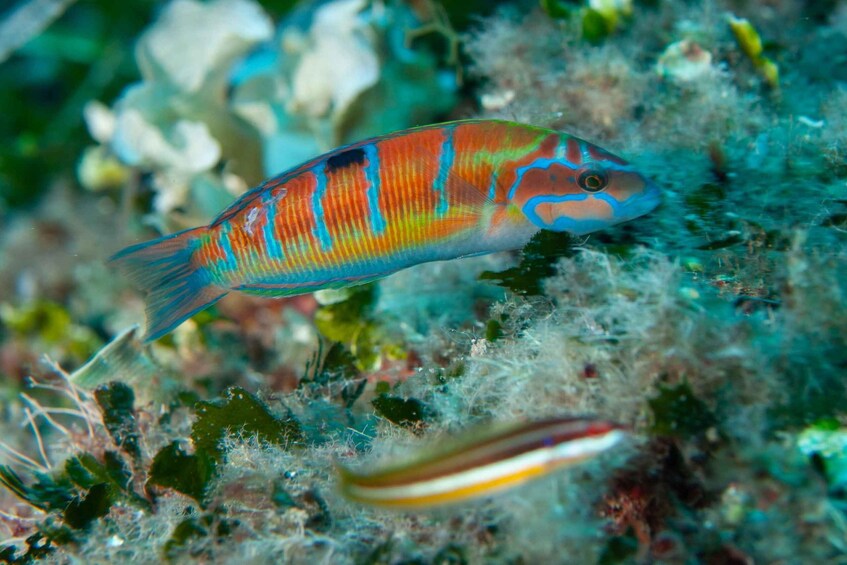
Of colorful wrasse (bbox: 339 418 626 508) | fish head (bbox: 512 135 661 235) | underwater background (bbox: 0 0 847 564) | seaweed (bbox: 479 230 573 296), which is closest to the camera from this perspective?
colorful wrasse (bbox: 339 418 626 508)

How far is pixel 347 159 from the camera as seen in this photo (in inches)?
93.7

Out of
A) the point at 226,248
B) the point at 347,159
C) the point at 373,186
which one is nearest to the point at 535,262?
the point at 373,186

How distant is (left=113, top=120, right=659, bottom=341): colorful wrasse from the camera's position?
2314 millimetres

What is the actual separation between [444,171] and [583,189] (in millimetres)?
558

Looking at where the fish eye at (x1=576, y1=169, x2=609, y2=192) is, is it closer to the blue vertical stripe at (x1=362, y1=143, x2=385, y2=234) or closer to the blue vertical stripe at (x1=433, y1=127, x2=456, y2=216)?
the blue vertical stripe at (x1=433, y1=127, x2=456, y2=216)

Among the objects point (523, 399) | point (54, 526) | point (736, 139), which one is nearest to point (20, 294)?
point (54, 526)

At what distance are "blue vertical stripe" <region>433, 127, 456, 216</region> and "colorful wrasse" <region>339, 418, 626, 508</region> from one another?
115cm

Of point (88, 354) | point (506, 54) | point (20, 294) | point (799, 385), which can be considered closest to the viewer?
point (799, 385)

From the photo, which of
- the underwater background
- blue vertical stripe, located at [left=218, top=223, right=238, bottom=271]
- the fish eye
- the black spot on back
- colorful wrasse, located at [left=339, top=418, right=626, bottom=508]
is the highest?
the black spot on back

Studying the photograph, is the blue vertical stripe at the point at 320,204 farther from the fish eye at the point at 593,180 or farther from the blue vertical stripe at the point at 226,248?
the fish eye at the point at 593,180

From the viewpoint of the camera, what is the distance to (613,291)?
6.66 ft

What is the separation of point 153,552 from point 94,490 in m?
0.50

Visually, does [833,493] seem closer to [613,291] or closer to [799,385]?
[799,385]

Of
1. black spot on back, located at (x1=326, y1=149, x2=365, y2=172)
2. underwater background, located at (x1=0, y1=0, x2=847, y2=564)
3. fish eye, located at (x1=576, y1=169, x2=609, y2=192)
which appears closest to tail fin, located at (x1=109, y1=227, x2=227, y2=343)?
underwater background, located at (x1=0, y1=0, x2=847, y2=564)
